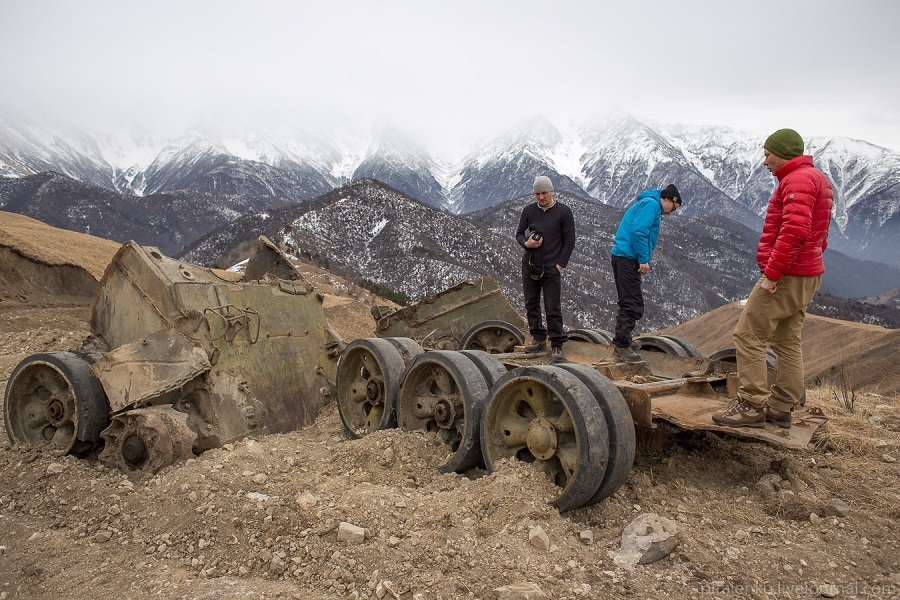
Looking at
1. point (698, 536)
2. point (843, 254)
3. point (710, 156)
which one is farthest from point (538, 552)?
point (710, 156)

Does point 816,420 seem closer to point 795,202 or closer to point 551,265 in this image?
point 795,202

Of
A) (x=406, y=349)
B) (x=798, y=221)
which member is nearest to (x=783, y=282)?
(x=798, y=221)

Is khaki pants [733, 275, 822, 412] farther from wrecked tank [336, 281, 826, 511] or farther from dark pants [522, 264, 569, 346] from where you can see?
dark pants [522, 264, 569, 346]

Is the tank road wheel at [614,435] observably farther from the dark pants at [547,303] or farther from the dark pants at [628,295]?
the dark pants at [547,303]

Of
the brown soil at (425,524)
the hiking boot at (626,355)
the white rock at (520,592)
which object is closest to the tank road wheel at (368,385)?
the brown soil at (425,524)

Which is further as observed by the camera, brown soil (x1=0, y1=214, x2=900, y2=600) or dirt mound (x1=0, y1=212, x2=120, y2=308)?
dirt mound (x1=0, y1=212, x2=120, y2=308)

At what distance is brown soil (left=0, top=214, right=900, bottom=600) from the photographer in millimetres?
2957

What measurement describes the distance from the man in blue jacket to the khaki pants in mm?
1393

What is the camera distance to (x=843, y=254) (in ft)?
236

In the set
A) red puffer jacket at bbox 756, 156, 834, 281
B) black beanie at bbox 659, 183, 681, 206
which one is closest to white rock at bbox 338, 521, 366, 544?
red puffer jacket at bbox 756, 156, 834, 281

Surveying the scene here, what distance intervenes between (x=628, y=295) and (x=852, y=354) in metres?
12.4

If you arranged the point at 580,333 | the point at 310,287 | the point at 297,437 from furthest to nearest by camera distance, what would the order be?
the point at 580,333
the point at 310,287
the point at 297,437

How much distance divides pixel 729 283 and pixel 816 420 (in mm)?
54202

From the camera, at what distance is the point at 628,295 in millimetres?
5641
